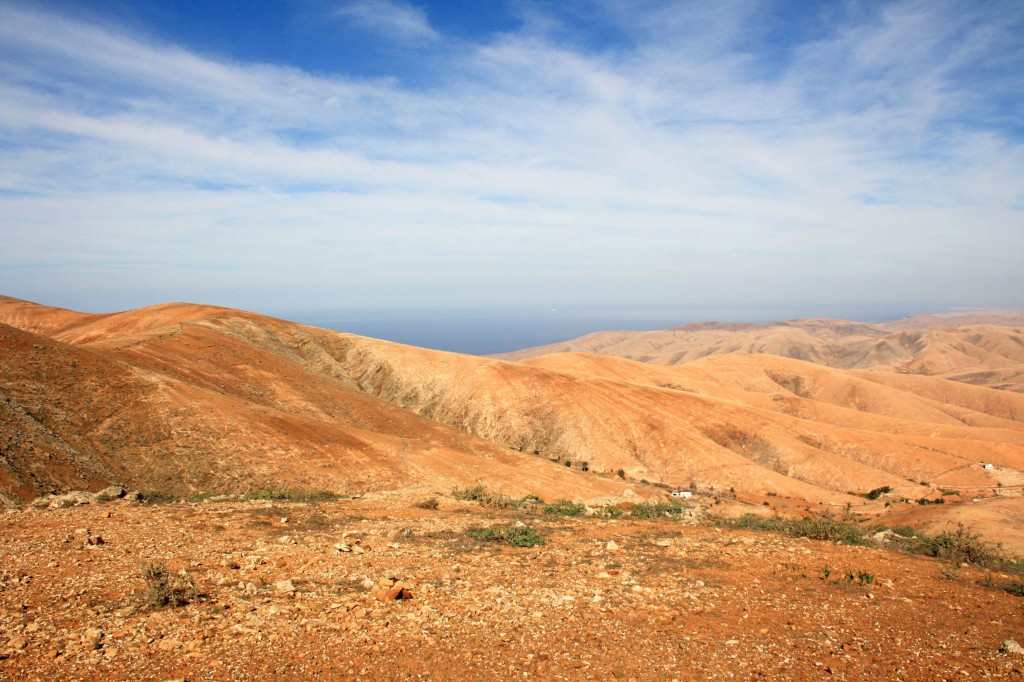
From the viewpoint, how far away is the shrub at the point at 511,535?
1116 centimetres

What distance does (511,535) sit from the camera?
11.4m

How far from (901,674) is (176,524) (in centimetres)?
1225

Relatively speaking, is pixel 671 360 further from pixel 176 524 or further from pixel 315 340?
pixel 176 524

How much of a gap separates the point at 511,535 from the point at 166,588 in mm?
6307

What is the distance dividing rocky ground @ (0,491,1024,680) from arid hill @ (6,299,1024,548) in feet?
23.1

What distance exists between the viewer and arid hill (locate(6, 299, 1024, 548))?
749 inches

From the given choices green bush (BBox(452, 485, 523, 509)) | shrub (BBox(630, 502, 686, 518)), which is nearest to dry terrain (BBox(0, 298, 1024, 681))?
green bush (BBox(452, 485, 523, 509))

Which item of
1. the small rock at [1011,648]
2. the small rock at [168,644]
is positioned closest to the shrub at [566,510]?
the small rock at [1011,648]

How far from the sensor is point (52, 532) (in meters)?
9.64

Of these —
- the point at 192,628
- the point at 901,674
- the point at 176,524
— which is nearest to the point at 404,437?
the point at 176,524

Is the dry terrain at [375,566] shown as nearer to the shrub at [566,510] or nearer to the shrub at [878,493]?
the shrub at [566,510]

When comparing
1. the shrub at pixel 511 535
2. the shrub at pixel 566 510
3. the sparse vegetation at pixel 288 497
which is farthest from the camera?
the shrub at pixel 566 510

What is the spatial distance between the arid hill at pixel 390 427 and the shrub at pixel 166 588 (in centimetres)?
809

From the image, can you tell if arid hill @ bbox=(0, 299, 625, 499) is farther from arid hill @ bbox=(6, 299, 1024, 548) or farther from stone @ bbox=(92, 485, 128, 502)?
stone @ bbox=(92, 485, 128, 502)
